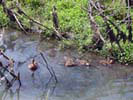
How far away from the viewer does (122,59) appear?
602cm

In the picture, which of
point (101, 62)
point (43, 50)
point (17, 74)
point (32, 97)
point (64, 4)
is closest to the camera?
point (32, 97)

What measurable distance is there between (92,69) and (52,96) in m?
1.01

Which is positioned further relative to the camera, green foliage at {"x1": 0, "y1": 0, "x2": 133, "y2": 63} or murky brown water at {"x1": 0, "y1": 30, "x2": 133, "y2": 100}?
green foliage at {"x1": 0, "y1": 0, "x2": 133, "y2": 63}

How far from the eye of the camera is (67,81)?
219 inches

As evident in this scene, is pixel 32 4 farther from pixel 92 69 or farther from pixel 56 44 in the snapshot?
pixel 92 69

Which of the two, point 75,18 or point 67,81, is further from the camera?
point 75,18

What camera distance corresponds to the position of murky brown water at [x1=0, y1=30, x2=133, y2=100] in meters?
5.21

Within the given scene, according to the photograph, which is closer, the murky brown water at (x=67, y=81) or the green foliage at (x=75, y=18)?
the murky brown water at (x=67, y=81)

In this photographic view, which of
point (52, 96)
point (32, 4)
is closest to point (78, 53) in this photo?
point (52, 96)

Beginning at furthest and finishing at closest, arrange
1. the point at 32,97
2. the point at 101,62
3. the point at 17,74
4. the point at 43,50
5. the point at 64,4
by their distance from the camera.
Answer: the point at 64,4, the point at 43,50, the point at 101,62, the point at 17,74, the point at 32,97

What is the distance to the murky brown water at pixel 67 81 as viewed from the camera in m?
5.21

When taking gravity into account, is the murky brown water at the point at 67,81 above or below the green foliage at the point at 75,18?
below

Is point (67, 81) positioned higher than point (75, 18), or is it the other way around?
point (75, 18)

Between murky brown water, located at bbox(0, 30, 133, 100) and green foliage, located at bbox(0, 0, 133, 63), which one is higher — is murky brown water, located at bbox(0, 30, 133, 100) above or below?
below
